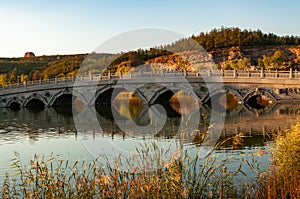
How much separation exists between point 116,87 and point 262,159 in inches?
1267

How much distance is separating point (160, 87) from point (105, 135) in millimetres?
19088

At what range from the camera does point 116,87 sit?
46.0 metres

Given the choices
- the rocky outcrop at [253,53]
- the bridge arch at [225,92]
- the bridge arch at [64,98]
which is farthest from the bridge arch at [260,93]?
the rocky outcrop at [253,53]

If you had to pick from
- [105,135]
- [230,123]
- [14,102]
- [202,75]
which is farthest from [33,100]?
[230,123]

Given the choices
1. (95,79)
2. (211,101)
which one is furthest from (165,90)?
(95,79)

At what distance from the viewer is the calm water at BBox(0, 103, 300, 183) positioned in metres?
18.7

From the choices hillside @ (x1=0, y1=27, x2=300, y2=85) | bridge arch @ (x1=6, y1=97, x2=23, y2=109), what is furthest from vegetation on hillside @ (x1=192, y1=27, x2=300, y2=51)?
bridge arch @ (x1=6, y1=97, x2=23, y2=109)

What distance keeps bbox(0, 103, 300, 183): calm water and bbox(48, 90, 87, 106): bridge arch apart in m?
10.7

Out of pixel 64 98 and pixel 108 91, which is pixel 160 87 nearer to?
pixel 108 91

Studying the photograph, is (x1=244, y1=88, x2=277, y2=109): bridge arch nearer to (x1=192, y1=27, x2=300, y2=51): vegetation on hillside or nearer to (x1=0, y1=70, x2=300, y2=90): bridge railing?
(x1=0, y1=70, x2=300, y2=90): bridge railing

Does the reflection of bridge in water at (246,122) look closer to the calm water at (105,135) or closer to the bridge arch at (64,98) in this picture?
the calm water at (105,135)

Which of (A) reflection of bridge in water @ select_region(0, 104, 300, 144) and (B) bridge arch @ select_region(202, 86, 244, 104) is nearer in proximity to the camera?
(A) reflection of bridge in water @ select_region(0, 104, 300, 144)

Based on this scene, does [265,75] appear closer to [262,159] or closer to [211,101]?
[211,101]

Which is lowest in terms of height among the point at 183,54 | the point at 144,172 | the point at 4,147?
the point at 4,147
